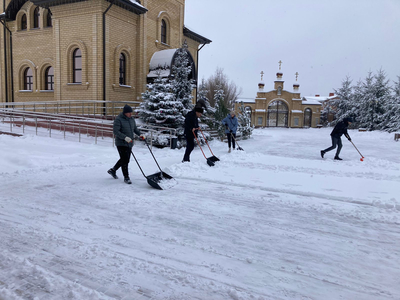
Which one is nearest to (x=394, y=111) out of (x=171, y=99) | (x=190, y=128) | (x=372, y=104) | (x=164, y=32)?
(x=372, y=104)

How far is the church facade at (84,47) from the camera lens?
16.2 meters

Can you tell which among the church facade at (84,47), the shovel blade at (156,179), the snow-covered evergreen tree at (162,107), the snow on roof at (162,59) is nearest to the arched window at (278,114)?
the church facade at (84,47)

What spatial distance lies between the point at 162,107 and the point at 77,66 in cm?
779

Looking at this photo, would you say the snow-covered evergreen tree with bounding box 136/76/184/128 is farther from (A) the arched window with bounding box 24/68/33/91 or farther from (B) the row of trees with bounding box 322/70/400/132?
(B) the row of trees with bounding box 322/70/400/132

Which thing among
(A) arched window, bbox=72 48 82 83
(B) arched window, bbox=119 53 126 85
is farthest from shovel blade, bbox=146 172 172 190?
(B) arched window, bbox=119 53 126 85

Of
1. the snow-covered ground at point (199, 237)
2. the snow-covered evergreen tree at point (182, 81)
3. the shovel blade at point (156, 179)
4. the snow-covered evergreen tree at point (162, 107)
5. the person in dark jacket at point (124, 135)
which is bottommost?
the snow-covered ground at point (199, 237)

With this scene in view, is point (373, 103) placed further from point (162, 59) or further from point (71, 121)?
point (71, 121)

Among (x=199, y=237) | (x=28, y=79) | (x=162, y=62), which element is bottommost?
(x=199, y=237)

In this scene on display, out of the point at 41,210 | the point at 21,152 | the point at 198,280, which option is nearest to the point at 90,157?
the point at 21,152

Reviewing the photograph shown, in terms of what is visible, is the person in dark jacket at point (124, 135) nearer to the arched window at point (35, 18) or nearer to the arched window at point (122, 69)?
the arched window at point (122, 69)

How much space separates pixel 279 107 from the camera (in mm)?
44062

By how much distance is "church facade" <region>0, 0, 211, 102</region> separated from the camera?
53.3ft

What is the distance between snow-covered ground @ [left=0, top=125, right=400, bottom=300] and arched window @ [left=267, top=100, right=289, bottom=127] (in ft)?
125

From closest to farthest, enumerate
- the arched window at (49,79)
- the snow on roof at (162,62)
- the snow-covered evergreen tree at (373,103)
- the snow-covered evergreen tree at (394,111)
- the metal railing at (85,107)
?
1. the metal railing at (85,107)
2. the snow on roof at (162,62)
3. the arched window at (49,79)
4. the snow-covered evergreen tree at (394,111)
5. the snow-covered evergreen tree at (373,103)
